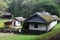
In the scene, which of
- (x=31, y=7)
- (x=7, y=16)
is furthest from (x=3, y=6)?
(x=31, y=7)

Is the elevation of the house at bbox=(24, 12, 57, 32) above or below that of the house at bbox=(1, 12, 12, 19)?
above

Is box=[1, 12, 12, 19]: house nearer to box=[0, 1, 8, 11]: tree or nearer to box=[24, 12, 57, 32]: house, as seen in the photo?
box=[0, 1, 8, 11]: tree

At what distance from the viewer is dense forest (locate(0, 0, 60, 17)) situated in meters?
61.9

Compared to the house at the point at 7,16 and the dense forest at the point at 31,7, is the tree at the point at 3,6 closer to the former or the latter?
the dense forest at the point at 31,7

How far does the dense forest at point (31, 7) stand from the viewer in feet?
203

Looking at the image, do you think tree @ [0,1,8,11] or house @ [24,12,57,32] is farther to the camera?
tree @ [0,1,8,11]

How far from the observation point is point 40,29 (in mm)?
36469

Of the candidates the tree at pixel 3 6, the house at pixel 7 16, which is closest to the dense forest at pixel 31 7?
the tree at pixel 3 6

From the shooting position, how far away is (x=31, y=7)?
77.3 m

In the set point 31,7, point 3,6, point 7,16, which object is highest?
point 31,7

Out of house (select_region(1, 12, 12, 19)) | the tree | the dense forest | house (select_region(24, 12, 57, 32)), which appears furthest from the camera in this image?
the tree

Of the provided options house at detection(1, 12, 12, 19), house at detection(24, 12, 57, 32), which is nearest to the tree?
house at detection(1, 12, 12, 19)

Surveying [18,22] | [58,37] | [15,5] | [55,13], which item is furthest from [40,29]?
[15,5]

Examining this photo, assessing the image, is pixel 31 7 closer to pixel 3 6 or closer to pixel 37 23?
pixel 3 6
